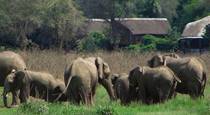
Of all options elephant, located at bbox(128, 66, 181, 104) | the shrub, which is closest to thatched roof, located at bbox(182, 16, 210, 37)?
elephant, located at bbox(128, 66, 181, 104)

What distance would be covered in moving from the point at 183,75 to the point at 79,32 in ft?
140

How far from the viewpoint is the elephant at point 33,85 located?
19.7m

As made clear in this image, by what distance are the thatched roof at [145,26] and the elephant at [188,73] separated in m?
49.8

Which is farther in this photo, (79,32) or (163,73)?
(79,32)

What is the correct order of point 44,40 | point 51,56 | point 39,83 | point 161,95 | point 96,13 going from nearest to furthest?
point 161,95
point 39,83
point 51,56
point 44,40
point 96,13

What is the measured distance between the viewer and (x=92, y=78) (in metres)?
19.7

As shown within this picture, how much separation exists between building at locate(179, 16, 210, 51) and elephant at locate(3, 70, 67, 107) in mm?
43228

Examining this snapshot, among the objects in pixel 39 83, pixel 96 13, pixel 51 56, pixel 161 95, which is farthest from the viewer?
pixel 96 13

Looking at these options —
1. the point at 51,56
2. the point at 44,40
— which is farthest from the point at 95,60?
the point at 44,40

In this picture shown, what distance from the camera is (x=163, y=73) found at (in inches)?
768

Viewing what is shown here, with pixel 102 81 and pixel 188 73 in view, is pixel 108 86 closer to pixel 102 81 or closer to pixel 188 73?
pixel 102 81

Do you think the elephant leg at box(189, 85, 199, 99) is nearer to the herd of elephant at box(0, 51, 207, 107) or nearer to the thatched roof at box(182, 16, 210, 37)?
the herd of elephant at box(0, 51, 207, 107)

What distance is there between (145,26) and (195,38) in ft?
29.4

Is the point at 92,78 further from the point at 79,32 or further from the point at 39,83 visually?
the point at 79,32
